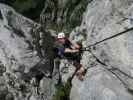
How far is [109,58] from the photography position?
10797 millimetres

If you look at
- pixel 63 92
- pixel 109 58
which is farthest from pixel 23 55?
pixel 109 58

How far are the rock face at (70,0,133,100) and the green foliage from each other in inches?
12.4

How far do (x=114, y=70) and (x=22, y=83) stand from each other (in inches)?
125

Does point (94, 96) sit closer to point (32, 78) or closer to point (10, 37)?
point (32, 78)

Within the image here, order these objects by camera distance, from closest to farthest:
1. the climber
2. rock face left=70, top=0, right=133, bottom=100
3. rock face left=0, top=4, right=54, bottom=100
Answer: rock face left=70, top=0, right=133, bottom=100 → rock face left=0, top=4, right=54, bottom=100 → the climber

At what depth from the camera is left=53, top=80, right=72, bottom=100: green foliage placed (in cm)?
1130

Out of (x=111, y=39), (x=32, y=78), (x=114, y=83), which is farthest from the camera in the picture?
(x=32, y=78)

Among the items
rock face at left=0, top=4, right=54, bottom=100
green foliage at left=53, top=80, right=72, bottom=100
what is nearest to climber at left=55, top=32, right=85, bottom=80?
rock face at left=0, top=4, right=54, bottom=100

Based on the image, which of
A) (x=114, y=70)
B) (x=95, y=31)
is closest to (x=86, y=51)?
(x=95, y=31)

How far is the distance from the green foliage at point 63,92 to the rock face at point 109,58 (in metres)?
0.32

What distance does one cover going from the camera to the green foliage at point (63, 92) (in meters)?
11.3

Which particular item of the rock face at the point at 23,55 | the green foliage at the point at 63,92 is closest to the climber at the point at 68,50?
the rock face at the point at 23,55

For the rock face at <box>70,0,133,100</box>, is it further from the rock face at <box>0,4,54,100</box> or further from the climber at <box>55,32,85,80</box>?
the rock face at <box>0,4,54,100</box>

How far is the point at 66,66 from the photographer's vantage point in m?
12.1
